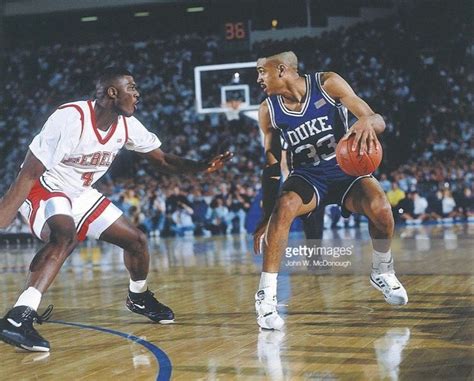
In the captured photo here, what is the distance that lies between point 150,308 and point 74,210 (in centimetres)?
78

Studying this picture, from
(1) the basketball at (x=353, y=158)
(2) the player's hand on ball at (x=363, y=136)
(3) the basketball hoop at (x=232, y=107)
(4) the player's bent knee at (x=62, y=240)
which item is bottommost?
(4) the player's bent knee at (x=62, y=240)

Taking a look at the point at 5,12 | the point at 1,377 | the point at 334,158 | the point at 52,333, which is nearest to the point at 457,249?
the point at 334,158

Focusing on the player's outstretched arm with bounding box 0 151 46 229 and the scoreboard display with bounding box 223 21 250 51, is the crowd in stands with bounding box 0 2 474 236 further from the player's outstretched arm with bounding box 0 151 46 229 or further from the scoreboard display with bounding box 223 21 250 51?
the player's outstretched arm with bounding box 0 151 46 229

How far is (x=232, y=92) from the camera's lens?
1399 centimetres

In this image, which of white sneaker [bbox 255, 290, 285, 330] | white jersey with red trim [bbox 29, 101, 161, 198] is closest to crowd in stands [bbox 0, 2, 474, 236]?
white jersey with red trim [bbox 29, 101, 161, 198]

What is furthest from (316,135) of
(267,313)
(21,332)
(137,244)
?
(21,332)

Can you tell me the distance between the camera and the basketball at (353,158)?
14.4 feet

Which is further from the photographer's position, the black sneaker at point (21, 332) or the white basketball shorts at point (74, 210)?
the white basketball shorts at point (74, 210)

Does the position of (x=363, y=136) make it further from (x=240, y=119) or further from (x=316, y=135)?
(x=240, y=119)

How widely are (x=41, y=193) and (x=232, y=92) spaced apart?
9.74 meters

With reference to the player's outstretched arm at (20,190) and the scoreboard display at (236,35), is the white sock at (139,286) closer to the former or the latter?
the player's outstretched arm at (20,190)

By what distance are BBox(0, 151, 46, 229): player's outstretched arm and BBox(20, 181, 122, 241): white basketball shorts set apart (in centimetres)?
24

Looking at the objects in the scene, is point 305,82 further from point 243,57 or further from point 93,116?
point 243,57
